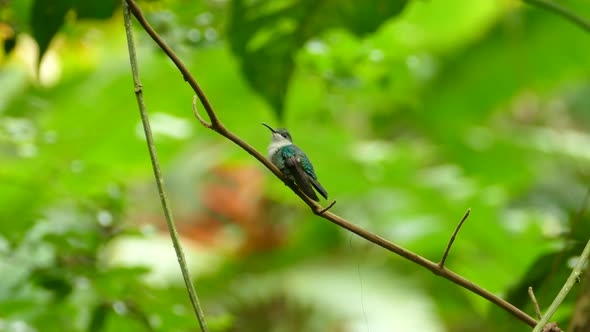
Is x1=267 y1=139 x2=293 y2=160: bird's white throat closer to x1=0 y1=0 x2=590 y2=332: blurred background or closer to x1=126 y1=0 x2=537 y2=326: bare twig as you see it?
x1=126 y1=0 x2=537 y2=326: bare twig

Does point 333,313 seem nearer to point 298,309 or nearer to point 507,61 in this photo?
point 298,309

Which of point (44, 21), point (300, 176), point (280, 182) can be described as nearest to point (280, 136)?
point (300, 176)

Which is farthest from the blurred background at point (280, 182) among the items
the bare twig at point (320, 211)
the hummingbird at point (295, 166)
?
the hummingbird at point (295, 166)

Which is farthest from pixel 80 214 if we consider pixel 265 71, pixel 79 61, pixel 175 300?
pixel 79 61

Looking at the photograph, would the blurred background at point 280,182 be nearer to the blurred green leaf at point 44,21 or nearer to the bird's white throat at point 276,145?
the blurred green leaf at point 44,21

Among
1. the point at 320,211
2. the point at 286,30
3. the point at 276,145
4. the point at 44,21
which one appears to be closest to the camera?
the point at 320,211

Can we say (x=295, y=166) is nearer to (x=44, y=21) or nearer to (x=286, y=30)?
(x=44, y=21)
